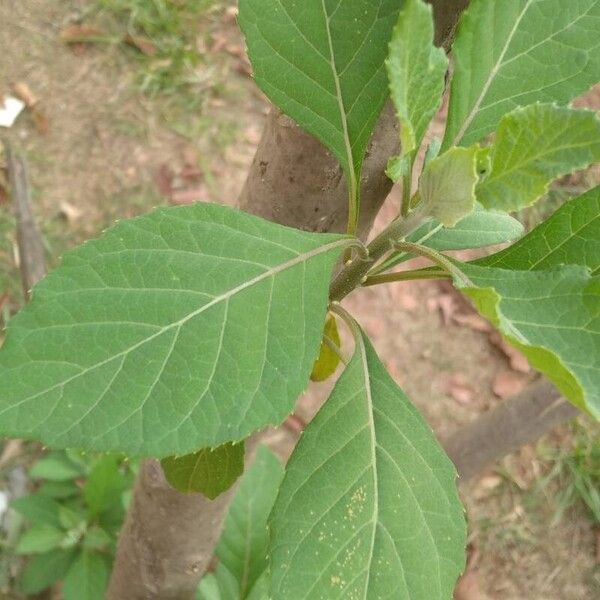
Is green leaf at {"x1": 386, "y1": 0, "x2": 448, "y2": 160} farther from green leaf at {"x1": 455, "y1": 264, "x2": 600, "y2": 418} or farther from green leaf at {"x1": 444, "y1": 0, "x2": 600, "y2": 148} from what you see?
green leaf at {"x1": 455, "y1": 264, "x2": 600, "y2": 418}

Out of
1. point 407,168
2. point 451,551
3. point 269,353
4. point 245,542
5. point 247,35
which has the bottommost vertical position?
point 245,542

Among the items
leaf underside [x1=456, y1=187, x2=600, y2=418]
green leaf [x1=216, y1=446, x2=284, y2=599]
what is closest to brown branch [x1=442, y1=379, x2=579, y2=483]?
green leaf [x1=216, y1=446, x2=284, y2=599]

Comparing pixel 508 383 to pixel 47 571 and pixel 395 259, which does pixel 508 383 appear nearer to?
pixel 47 571

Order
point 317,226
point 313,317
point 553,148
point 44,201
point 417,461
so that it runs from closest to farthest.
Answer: point 553,148 → point 313,317 → point 417,461 → point 317,226 → point 44,201

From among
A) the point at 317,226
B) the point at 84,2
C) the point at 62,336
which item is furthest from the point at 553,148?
the point at 84,2

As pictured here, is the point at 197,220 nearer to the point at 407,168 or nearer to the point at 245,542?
the point at 407,168
